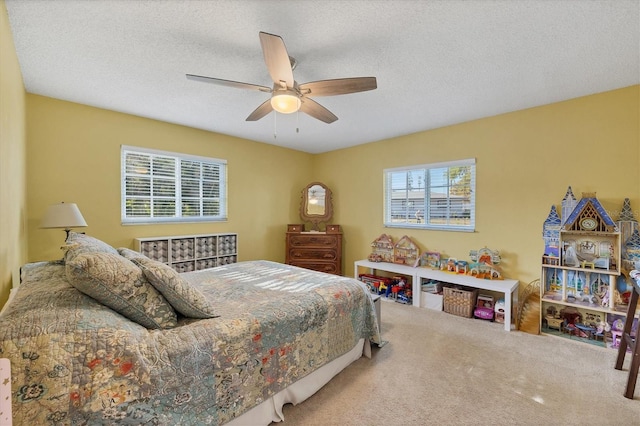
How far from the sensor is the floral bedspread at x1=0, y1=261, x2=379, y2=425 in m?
0.95

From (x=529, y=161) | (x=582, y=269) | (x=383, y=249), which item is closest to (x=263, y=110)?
(x=383, y=249)

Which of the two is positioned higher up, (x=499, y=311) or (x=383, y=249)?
(x=383, y=249)

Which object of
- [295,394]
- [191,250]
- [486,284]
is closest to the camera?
[295,394]

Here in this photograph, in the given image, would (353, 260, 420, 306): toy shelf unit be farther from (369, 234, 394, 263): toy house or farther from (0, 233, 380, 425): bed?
(0, 233, 380, 425): bed

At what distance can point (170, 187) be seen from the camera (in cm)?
373

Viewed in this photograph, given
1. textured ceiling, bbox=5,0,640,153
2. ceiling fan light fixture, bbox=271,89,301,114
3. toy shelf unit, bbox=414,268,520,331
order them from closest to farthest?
textured ceiling, bbox=5,0,640,153
ceiling fan light fixture, bbox=271,89,301,114
toy shelf unit, bbox=414,268,520,331

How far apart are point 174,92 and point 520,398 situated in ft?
12.6

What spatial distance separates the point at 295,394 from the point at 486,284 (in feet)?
8.12

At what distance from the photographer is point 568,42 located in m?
1.84

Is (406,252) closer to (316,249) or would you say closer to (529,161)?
(316,249)

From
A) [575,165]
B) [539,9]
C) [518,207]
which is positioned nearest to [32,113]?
[539,9]

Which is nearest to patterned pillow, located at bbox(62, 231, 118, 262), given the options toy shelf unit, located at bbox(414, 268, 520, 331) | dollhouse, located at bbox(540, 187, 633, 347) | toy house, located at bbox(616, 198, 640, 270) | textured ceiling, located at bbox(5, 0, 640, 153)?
textured ceiling, located at bbox(5, 0, 640, 153)

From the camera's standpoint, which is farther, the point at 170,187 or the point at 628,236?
the point at 170,187

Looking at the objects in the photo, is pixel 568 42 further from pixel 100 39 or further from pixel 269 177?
pixel 269 177
